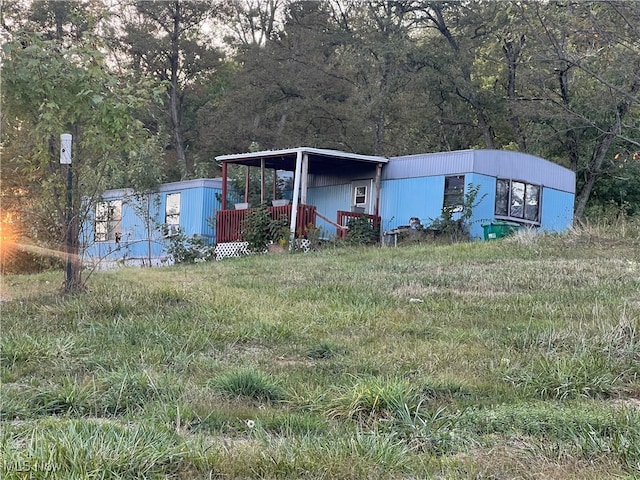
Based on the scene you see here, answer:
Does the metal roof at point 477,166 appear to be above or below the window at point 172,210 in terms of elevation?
above

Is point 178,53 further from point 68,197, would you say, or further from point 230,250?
point 68,197

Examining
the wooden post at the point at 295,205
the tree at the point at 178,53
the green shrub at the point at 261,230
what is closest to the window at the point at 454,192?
the wooden post at the point at 295,205

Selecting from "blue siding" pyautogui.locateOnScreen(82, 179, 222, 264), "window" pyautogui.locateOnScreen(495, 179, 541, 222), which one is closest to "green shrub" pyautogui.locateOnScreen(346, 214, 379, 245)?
"window" pyautogui.locateOnScreen(495, 179, 541, 222)

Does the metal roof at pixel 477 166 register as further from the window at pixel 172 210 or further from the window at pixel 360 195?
the window at pixel 172 210

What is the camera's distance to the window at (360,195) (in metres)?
17.1

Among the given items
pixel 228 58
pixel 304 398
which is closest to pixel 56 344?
pixel 304 398

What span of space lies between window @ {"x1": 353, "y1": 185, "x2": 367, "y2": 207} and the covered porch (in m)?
0.05

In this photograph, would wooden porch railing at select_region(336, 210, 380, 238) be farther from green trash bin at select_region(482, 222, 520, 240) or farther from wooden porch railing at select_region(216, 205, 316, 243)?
green trash bin at select_region(482, 222, 520, 240)

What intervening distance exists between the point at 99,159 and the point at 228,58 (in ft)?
78.3

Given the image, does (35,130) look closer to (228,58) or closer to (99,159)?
(99,159)

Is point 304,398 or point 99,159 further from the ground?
point 99,159

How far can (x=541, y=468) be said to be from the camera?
2508 mm

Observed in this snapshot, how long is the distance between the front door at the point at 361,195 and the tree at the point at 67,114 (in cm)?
1056

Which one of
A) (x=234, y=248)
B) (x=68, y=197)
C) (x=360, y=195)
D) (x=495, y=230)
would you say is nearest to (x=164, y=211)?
(x=234, y=248)
